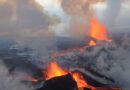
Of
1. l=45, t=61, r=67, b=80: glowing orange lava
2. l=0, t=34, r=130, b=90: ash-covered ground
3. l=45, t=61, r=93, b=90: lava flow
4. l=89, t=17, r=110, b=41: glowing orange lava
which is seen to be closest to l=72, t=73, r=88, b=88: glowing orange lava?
l=45, t=61, r=93, b=90: lava flow

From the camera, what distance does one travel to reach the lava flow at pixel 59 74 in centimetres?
6825

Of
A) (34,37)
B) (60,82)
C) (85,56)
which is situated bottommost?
(60,82)

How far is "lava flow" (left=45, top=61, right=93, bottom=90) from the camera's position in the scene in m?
68.2

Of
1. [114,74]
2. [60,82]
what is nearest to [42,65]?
[114,74]

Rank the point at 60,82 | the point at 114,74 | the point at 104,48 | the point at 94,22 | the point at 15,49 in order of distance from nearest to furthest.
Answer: the point at 60,82 → the point at 114,74 → the point at 104,48 → the point at 15,49 → the point at 94,22

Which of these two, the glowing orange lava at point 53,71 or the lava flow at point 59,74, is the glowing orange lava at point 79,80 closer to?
the lava flow at point 59,74

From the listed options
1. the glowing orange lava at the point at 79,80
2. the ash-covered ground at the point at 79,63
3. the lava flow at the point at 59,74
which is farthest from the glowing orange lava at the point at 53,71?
the glowing orange lava at the point at 79,80

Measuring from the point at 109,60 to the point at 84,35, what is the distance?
63648mm

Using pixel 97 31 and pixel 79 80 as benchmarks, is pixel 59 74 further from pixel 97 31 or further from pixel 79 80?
pixel 97 31

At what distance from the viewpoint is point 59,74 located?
76.9 meters

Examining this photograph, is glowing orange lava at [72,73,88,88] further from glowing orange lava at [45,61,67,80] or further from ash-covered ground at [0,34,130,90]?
glowing orange lava at [45,61,67,80]

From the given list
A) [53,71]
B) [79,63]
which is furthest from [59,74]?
[79,63]

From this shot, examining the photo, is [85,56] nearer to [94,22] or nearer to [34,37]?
[34,37]

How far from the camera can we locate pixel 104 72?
7912 centimetres
